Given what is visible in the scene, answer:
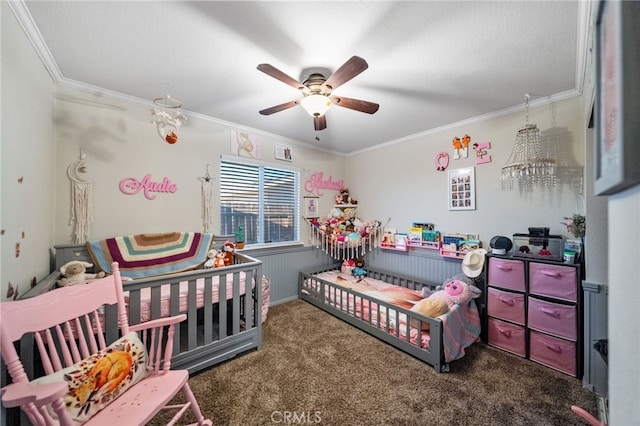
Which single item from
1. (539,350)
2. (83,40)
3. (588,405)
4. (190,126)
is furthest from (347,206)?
(83,40)

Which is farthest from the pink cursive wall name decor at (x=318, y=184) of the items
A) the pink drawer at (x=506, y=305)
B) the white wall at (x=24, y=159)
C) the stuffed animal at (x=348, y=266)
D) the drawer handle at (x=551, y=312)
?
the drawer handle at (x=551, y=312)

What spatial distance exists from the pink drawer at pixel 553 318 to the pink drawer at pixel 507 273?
151 millimetres

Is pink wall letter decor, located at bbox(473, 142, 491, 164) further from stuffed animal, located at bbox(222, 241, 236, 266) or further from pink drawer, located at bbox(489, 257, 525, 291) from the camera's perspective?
stuffed animal, located at bbox(222, 241, 236, 266)

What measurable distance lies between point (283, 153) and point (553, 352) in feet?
11.2

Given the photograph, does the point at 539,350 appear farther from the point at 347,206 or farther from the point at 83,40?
the point at 83,40

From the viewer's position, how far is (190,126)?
2.57 m

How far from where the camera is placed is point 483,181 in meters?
2.61

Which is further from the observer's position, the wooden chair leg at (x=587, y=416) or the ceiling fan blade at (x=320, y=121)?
the ceiling fan blade at (x=320, y=121)

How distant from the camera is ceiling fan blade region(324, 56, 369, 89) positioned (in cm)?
126

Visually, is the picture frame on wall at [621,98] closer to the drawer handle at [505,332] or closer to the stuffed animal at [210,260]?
the drawer handle at [505,332]

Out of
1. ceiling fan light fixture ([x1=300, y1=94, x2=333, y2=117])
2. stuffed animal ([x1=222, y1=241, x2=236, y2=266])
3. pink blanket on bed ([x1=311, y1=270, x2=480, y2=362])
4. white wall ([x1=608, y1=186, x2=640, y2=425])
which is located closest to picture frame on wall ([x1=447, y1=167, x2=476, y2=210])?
pink blanket on bed ([x1=311, y1=270, x2=480, y2=362])

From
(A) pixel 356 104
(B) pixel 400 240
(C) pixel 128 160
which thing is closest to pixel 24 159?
(C) pixel 128 160

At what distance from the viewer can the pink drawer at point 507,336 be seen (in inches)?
79.3

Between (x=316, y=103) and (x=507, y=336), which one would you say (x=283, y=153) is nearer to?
(x=316, y=103)
